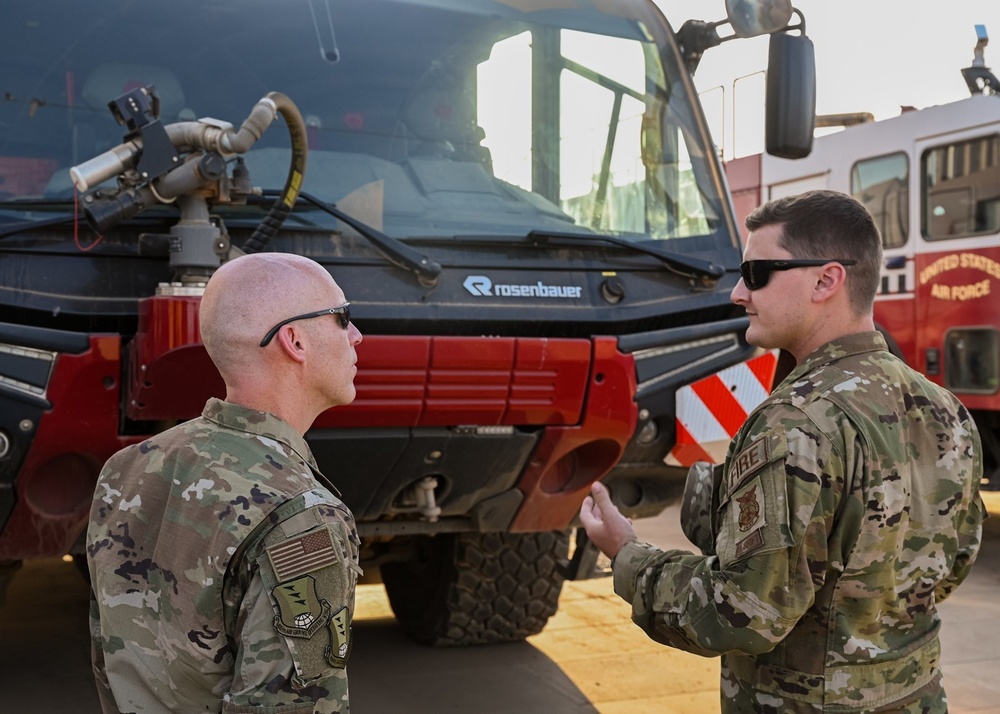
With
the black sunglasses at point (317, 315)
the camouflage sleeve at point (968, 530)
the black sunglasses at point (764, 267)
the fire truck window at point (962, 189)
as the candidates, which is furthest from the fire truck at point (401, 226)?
the fire truck window at point (962, 189)

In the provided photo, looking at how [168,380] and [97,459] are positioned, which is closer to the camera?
[168,380]

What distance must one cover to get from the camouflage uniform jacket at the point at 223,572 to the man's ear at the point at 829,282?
1014mm

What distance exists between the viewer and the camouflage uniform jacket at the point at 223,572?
167cm

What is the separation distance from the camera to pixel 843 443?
211 cm

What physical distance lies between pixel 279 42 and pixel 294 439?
225 centimetres

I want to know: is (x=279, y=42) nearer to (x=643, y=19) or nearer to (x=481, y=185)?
(x=481, y=185)

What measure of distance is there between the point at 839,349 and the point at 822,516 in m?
0.35

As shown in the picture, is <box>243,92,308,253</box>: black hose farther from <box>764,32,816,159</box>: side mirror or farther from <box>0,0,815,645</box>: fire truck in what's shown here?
<box>764,32,816,159</box>: side mirror

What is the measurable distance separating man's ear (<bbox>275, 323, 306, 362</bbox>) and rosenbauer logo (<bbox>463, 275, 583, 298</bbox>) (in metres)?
1.82

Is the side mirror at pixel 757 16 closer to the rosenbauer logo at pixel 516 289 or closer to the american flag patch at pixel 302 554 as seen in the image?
the rosenbauer logo at pixel 516 289

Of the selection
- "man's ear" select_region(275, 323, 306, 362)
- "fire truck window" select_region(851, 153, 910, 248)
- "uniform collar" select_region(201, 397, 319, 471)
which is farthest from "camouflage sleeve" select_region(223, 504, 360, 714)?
"fire truck window" select_region(851, 153, 910, 248)

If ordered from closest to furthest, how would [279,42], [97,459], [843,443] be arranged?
[843,443]
[97,459]
[279,42]

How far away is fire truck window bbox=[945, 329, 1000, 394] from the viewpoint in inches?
281

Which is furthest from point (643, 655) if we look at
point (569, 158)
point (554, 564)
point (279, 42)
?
point (279, 42)
